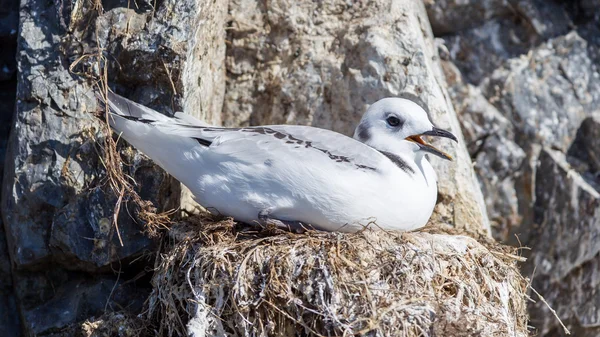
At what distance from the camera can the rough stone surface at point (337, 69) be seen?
157 inches

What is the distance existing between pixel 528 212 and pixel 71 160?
249cm

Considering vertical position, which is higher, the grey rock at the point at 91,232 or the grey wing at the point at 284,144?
the grey wing at the point at 284,144

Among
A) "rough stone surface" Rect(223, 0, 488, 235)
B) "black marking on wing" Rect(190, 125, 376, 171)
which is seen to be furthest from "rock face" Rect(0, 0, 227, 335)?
"rough stone surface" Rect(223, 0, 488, 235)

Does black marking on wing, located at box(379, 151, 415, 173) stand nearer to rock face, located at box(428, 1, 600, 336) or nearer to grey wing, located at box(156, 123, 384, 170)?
grey wing, located at box(156, 123, 384, 170)

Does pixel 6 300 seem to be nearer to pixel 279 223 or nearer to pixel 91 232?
pixel 91 232

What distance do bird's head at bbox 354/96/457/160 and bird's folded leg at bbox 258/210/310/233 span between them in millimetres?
578

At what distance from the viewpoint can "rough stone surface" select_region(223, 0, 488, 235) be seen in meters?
3.99

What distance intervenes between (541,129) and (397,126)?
1.35 meters

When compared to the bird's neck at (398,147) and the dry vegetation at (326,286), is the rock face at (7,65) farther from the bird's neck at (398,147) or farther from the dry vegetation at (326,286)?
the bird's neck at (398,147)

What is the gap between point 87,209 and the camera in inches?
140

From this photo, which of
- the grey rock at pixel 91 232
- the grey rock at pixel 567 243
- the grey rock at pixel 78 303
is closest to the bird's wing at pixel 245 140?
the grey rock at pixel 91 232

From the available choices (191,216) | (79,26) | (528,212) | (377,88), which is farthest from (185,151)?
(528,212)

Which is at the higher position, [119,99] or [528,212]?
[119,99]

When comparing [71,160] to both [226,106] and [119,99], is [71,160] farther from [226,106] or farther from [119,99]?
[226,106]
